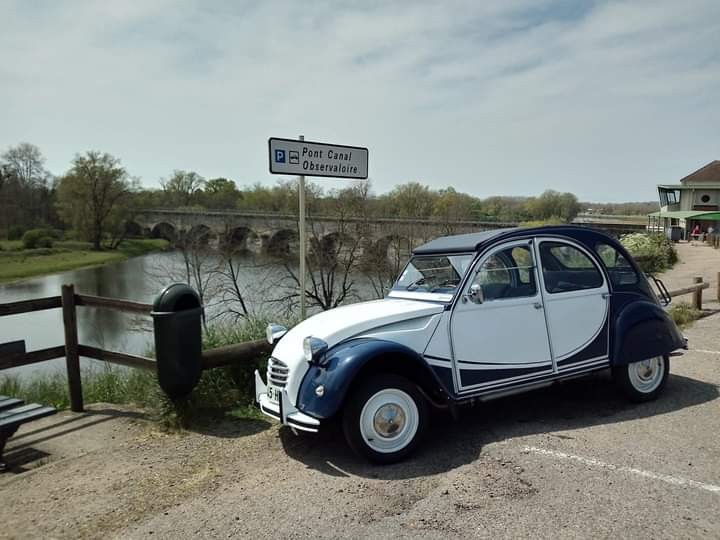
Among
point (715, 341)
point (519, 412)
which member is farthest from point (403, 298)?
point (715, 341)

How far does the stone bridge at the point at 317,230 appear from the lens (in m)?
31.3

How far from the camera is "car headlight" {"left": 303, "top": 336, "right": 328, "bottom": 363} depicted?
163 inches

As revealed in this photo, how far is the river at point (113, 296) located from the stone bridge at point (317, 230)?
216 centimetres

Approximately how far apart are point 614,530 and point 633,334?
250 cm

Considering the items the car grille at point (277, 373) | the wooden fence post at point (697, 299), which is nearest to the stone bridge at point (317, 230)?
the wooden fence post at point (697, 299)

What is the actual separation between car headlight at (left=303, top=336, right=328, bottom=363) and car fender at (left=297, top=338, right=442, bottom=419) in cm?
5

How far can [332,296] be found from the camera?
29156 mm

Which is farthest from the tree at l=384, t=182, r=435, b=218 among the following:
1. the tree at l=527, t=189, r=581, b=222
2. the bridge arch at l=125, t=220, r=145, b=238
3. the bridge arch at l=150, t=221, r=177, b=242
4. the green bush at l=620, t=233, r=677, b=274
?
the bridge arch at l=125, t=220, r=145, b=238

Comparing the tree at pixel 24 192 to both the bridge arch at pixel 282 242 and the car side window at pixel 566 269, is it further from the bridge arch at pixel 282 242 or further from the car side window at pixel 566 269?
the car side window at pixel 566 269

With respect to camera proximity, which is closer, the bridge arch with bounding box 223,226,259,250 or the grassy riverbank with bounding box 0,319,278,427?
the grassy riverbank with bounding box 0,319,278,427

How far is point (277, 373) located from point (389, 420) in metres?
0.96

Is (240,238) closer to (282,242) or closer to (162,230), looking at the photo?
(282,242)

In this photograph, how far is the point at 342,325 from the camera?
14.3ft

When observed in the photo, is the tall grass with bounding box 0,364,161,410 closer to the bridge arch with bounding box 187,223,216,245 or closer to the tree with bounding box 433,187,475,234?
the bridge arch with bounding box 187,223,216,245
